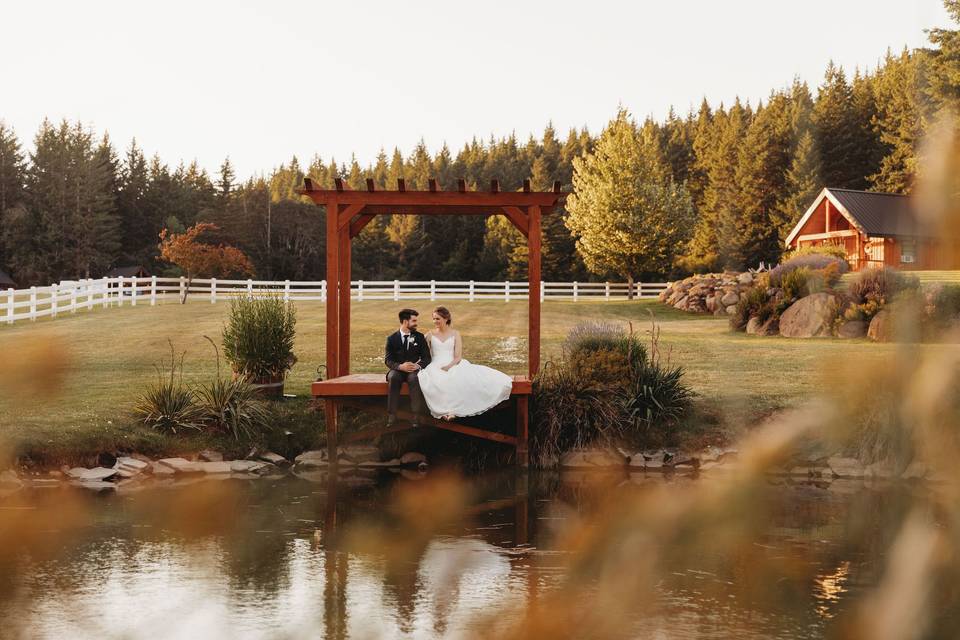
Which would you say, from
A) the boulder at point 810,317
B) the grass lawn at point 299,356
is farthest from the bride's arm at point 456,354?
the boulder at point 810,317

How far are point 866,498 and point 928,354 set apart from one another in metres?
11.0

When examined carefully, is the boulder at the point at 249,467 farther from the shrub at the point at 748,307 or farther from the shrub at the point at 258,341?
the shrub at the point at 748,307

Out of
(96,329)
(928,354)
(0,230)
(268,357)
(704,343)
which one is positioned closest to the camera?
(928,354)

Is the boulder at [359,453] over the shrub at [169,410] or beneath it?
beneath

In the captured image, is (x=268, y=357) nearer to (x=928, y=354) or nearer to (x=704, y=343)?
(x=704, y=343)

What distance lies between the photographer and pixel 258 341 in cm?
1570

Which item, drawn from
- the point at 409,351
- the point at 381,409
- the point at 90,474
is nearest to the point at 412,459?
the point at 381,409

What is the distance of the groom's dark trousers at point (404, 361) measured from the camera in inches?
520

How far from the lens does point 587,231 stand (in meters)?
47.0

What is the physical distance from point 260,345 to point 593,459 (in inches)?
223

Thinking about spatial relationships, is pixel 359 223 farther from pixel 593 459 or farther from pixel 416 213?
pixel 593 459

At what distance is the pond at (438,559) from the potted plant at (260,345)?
318 cm

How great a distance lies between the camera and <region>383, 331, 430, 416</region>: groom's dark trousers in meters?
13.2

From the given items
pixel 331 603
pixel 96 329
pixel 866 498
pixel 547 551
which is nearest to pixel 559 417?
pixel 866 498
